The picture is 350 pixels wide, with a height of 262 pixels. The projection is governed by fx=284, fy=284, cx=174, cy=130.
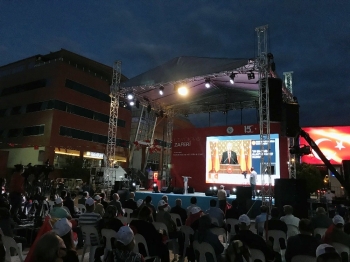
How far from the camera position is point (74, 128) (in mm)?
27906

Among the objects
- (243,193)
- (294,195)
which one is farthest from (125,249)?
(243,193)

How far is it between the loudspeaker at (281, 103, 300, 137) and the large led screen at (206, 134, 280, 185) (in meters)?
7.33

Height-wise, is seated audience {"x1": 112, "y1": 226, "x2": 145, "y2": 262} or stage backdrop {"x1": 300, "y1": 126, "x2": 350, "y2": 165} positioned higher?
stage backdrop {"x1": 300, "y1": 126, "x2": 350, "y2": 165}

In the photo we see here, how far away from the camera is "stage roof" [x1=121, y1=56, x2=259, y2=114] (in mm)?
11961

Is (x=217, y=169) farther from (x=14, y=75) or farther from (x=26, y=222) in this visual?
(x=14, y=75)

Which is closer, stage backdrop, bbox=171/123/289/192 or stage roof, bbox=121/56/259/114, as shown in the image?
stage roof, bbox=121/56/259/114

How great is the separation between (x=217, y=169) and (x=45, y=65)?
21208mm

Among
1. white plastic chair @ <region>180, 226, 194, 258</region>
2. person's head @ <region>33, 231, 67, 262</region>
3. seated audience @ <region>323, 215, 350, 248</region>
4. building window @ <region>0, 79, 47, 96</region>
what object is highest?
building window @ <region>0, 79, 47, 96</region>

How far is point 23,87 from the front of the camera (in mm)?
29656

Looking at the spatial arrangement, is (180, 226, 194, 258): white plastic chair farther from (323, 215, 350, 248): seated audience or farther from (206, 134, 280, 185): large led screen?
(206, 134, 280, 185): large led screen

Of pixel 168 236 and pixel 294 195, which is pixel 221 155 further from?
pixel 168 236

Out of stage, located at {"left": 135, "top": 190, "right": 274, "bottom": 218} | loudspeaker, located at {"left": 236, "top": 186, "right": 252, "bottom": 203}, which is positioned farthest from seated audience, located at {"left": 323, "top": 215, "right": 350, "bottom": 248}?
loudspeaker, located at {"left": 236, "top": 186, "right": 252, "bottom": 203}

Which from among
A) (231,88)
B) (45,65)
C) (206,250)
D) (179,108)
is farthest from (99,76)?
(206,250)

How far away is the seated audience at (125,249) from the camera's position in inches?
102
